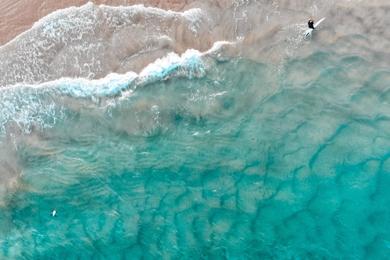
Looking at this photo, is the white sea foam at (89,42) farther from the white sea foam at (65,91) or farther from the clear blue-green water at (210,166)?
the clear blue-green water at (210,166)

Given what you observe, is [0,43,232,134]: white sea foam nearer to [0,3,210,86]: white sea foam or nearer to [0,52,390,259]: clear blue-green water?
[0,52,390,259]: clear blue-green water

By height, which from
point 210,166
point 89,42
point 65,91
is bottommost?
point 210,166

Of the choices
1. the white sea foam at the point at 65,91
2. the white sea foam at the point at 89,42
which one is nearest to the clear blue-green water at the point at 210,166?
the white sea foam at the point at 65,91

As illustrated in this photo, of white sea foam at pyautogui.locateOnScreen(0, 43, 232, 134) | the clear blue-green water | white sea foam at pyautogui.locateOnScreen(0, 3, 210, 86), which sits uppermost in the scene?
white sea foam at pyautogui.locateOnScreen(0, 3, 210, 86)

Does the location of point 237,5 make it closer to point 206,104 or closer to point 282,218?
point 206,104

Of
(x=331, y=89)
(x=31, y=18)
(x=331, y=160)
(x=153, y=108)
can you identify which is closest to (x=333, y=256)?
(x=331, y=160)

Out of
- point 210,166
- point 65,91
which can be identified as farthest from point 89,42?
point 210,166

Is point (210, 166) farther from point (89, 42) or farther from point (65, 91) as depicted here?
point (89, 42)

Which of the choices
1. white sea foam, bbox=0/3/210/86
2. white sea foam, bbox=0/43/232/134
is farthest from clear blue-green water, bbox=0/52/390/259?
white sea foam, bbox=0/3/210/86
